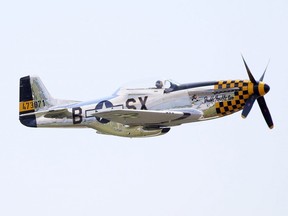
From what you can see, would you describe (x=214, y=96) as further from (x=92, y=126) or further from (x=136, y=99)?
(x=92, y=126)

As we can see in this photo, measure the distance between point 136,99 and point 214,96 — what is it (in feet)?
9.12

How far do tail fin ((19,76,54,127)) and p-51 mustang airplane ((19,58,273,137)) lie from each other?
1.25 meters

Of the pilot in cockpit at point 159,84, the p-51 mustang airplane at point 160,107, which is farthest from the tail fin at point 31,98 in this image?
the pilot in cockpit at point 159,84

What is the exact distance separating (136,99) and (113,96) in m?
1.04

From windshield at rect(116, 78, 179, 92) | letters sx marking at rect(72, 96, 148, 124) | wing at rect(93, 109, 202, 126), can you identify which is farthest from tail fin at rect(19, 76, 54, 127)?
wing at rect(93, 109, 202, 126)

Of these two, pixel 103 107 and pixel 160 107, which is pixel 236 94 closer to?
pixel 160 107

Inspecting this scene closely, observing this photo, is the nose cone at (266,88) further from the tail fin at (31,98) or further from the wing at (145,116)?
the tail fin at (31,98)

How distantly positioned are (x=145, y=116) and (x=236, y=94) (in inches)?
124

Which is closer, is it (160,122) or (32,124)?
(160,122)

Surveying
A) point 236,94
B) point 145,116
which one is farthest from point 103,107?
point 236,94

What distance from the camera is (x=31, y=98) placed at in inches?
1366

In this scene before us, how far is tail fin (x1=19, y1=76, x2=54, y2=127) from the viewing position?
34.4 m

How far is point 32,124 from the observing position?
111 ft

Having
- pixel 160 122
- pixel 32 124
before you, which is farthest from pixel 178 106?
pixel 32 124
